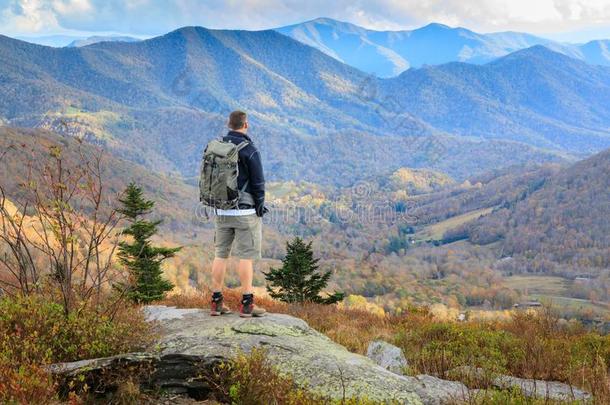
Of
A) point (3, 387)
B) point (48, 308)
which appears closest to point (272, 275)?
point (48, 308)

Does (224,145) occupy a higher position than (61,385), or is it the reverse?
(224,145)

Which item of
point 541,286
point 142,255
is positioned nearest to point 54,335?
point 142,255

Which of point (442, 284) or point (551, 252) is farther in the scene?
point (551, 252)

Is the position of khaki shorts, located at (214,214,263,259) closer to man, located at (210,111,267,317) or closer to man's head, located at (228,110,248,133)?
man, located at (210,111,267,317)

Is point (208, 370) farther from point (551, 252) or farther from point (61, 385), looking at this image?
point (551, 252)

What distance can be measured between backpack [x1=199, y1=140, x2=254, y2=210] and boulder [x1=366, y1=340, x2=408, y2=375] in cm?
322

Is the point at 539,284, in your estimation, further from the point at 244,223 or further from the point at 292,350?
the point at 292,350

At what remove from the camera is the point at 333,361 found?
5.79 m

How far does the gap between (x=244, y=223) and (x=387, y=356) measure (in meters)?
3.10

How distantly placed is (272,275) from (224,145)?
8.97 meters

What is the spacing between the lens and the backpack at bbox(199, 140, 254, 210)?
23.3 ft

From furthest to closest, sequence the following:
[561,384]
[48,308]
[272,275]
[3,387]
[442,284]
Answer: [442,284] → [272,275] → [561,384] → [48,308] → [3,387]

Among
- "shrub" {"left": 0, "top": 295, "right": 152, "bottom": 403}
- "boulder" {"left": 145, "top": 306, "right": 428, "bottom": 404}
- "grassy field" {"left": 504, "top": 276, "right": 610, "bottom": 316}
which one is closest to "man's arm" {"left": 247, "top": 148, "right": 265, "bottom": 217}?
"boulder" {"left": 145, "top": 306, "right": 428, "bottom": 404}

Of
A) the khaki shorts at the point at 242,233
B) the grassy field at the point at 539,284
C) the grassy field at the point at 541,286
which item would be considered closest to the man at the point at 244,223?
the khaki shorts at the point at 242,233
